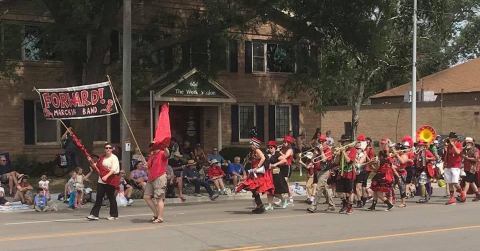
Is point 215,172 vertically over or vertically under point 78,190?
over

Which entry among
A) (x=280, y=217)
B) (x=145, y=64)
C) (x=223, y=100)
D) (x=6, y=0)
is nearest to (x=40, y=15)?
(x=6, y=0)

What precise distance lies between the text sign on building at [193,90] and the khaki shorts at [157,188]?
11.0 meters

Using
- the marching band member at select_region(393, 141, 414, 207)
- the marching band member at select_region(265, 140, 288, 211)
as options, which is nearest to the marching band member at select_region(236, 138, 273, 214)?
the marching band member at select_region(265, 140, 288, 211)

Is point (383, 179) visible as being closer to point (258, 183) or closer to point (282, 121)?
point (258, 183)

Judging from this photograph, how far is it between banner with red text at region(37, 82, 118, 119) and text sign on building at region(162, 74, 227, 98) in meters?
8.02

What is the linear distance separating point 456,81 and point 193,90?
1110 inches

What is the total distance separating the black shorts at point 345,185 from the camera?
47.5 ft

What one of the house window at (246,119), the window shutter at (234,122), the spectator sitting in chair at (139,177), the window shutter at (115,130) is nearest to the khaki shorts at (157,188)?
the spectator sitting in chair at (139,177)

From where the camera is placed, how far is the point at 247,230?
37.3 ft

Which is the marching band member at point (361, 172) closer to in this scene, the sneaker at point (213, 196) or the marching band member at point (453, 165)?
the marching band member at point (453, 165)

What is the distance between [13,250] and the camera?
9.26 meters

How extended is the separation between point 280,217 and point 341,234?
105 inches

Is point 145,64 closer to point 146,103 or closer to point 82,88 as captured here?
point 146,103

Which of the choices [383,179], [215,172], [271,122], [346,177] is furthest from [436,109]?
[346,177]
